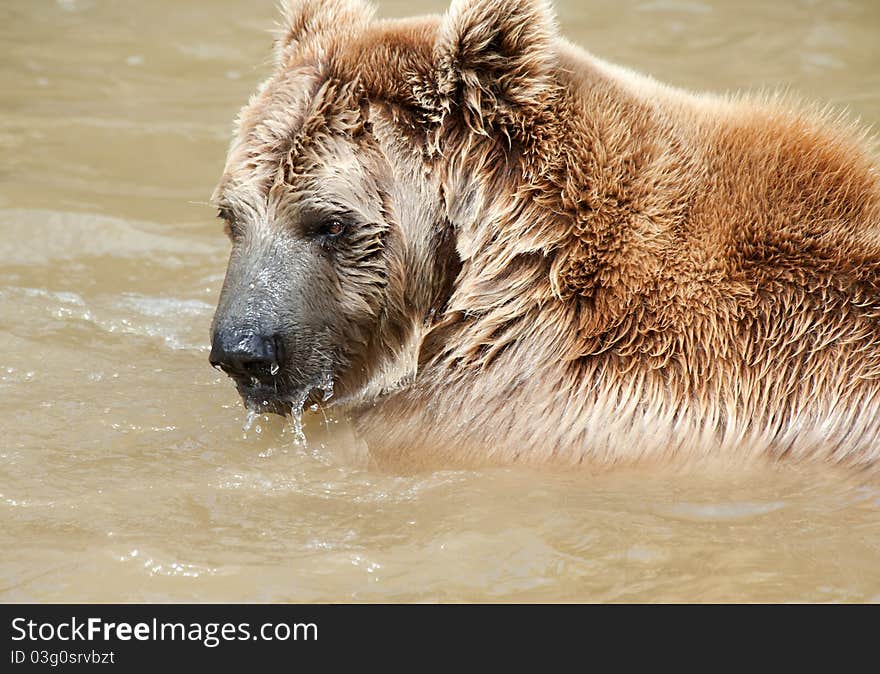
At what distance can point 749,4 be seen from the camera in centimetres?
1169

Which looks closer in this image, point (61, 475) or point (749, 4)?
point (61, 475)

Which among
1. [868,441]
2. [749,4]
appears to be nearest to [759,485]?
[868,441]

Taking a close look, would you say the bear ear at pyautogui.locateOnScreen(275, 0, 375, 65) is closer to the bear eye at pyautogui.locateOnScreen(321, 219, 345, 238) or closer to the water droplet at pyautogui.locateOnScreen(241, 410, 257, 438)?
the bear eye at pyautogui.locateOnScreen(321, 219, 345, 238)

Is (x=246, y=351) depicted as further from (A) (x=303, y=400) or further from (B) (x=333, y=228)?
(B) (x=333, y=228)

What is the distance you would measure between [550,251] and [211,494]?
1.70 m

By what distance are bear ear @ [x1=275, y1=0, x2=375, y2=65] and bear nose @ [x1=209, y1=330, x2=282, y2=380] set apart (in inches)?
52.7

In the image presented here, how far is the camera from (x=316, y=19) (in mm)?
5176

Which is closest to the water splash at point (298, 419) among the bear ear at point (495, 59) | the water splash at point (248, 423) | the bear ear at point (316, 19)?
the water splash at point (248, 423)

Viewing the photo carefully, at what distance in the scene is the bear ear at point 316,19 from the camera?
16.8 feet

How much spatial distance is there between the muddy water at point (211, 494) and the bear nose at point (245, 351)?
0.51 metres

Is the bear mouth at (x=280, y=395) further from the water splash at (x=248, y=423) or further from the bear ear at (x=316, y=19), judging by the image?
the bear ear at (x=316, y=19)
